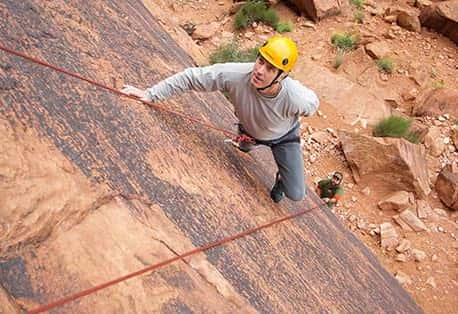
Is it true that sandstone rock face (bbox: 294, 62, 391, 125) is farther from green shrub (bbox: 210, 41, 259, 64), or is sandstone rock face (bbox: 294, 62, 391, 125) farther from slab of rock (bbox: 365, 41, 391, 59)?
slab of rock (bbox: 365, 41, 391, 59)

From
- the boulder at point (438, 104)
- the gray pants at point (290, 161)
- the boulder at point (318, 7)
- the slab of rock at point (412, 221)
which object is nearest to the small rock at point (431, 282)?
the slab of rock at point (412, 221)

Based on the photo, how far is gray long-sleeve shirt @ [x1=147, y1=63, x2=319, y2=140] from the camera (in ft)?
10.0

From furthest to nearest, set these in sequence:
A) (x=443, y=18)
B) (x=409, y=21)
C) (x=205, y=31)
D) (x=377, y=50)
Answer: (x=409, y=21)
(x=443, y=18)
(x=377, y=50)
(x=205, y=31)

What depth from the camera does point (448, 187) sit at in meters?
7.44

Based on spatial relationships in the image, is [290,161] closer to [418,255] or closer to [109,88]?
[109,88]

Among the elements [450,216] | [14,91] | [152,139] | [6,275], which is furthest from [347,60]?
[6,275]

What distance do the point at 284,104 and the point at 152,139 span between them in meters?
0.98

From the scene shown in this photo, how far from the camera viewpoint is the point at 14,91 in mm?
Result: 2438

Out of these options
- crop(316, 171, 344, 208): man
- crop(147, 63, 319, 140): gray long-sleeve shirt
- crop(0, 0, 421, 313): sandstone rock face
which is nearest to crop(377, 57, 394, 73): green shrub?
crop(316, 171, 344, 208): man

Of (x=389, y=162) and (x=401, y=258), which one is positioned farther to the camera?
(x=389, y=162)

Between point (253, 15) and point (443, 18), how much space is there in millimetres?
4837

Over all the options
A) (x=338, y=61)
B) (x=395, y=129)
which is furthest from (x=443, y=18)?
(x=395, y=129)

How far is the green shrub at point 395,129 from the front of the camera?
805 centimetres

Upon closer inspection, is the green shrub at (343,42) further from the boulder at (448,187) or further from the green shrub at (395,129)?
the boulder at (448,187)
